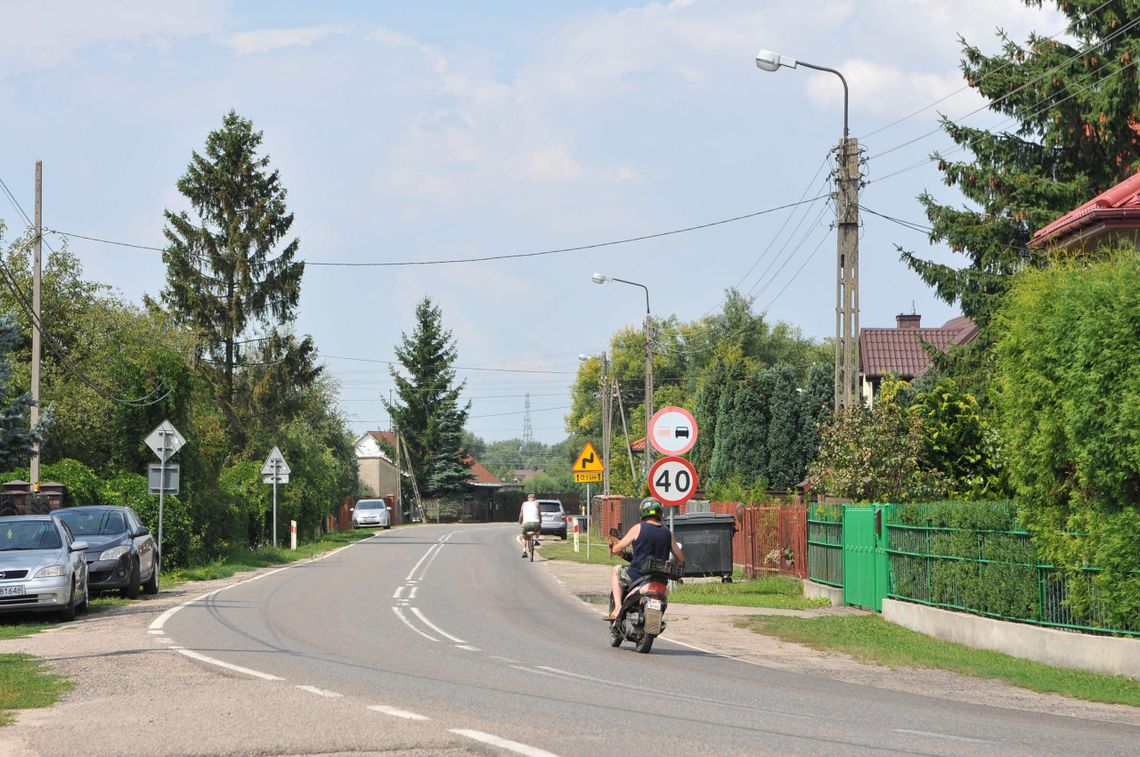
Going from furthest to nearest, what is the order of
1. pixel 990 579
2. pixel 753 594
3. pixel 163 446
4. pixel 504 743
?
pixel 163 446 → pixel 753 594 → pixel 990 579 → pixel 504 743

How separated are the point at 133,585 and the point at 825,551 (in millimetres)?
11884

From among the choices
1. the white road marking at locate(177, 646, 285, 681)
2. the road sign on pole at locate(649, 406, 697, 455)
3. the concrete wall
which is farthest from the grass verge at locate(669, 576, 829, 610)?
the white road marking at locate(177, 646, 285, 681)

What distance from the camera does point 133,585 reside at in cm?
2261

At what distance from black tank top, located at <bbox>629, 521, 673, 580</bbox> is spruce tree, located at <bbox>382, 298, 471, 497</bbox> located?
85069 millimetres

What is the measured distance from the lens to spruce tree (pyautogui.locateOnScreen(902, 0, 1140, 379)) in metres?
26.5

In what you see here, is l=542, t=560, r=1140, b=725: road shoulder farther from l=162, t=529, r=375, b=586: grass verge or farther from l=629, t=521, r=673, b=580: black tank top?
l=162, t=529, r=375, b=586: grass verge

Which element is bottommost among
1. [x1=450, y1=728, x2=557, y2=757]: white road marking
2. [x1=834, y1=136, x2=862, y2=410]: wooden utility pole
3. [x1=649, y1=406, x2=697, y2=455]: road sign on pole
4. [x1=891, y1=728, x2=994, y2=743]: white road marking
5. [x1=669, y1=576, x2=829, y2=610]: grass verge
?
[x1=669, y1=576, x2=829, y2=610]: grass verge

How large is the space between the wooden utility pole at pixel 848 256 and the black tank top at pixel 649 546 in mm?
9815

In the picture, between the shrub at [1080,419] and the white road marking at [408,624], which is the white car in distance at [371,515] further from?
the shrub at [1080,419]

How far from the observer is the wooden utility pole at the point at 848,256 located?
24547 mm

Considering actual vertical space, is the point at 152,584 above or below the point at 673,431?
below

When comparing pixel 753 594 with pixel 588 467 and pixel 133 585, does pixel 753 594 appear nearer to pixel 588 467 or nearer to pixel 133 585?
pixel 133 585

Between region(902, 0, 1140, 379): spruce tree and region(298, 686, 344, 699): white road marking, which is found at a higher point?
region(902, 0, 1140, 379): spruce tree

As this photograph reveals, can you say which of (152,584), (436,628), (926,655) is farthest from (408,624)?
(152,584)
